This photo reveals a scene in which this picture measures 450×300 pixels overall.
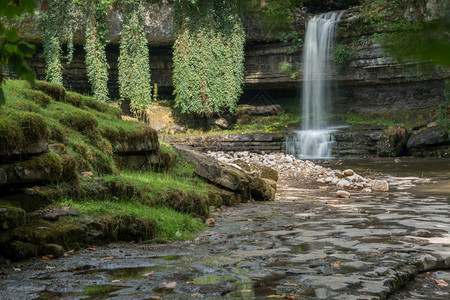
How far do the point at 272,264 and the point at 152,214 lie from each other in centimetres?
240

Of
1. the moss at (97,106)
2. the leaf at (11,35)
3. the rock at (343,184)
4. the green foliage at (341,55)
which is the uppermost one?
the green foliage at (341,55)

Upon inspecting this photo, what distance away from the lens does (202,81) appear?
2531 centimetres

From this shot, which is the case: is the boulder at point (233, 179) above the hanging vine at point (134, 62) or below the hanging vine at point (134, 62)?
below

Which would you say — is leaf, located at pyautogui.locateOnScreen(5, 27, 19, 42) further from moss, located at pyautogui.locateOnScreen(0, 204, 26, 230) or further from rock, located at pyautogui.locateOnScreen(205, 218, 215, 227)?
rock, located at pyautogui.locateOnScreen(205, 218, 215, 227)

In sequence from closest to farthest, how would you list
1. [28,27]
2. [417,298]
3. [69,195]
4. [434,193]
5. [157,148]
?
1. [417,298]
2. [69,195]
3. [157,148]
4. [434,193]
5. [28,27]

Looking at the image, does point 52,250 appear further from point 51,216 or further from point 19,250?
point 51,216

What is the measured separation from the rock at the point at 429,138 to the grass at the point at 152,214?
15787 mm

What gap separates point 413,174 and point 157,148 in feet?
30.4

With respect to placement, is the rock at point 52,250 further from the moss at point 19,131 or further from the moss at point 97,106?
the moss at point 97,106

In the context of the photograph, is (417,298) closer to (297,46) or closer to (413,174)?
(413,174)

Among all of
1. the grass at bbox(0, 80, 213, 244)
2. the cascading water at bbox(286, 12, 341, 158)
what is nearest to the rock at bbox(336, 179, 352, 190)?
the grass at bbox(0, 80, 213, 244)

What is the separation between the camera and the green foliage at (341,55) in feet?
83.6

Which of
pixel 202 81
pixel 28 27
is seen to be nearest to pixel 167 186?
pixel 202 81

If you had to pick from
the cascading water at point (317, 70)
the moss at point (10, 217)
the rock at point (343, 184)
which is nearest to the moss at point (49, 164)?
the moss at point (10, 217)
